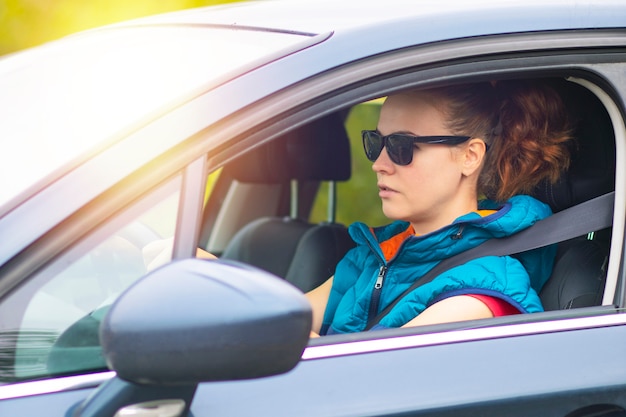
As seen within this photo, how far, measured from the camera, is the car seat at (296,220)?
10.6 feet

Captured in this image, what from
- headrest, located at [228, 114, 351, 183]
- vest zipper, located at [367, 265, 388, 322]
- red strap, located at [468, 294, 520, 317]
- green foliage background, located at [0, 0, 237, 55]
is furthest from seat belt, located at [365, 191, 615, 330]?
green foliage background, located at [0, 0, 237, 55]

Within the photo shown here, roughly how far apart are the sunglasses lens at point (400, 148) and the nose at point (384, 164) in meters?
0.04

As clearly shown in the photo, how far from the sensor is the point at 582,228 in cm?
209

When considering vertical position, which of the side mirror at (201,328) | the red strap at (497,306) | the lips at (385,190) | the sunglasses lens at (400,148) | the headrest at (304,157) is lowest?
the side mirror at (201,328)

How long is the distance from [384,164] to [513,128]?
34cm

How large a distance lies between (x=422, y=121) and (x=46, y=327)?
1.10 meters

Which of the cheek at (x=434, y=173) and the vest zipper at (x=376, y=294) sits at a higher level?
the cheek at (x=434, y=173)

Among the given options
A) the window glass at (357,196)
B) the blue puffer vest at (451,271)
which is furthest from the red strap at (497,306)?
the window glass at (357,196)

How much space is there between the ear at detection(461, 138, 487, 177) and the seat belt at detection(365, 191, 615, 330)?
0.22 metres

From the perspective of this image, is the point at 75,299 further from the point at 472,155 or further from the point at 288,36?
the point at 472,155

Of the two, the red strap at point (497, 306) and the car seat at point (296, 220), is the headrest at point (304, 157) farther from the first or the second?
the red strap at point (497, 306)

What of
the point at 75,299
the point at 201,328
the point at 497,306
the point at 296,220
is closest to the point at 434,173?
the point at 497,306

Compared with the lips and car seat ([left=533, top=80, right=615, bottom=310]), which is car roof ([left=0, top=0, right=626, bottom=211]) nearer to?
car seat ([left=533, top=80, right=615, bottom=310])

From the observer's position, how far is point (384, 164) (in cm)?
234
